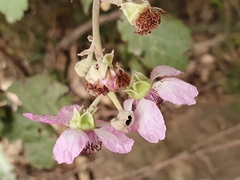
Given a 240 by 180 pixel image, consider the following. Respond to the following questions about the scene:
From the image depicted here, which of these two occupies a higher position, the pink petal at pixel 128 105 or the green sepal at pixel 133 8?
the green sepal at pixel 133 8

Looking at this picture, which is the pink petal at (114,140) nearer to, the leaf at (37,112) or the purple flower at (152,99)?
the purple flower at (152,99)

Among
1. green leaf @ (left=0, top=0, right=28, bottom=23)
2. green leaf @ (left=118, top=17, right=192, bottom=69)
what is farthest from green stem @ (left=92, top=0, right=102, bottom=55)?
green leaf @ (left=118, top=17, right=192, bottom=69)

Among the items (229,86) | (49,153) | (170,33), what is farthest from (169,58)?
(229,86)

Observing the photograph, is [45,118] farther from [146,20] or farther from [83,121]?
[146,20]

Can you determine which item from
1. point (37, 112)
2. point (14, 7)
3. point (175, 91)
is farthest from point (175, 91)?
point (37, 112)

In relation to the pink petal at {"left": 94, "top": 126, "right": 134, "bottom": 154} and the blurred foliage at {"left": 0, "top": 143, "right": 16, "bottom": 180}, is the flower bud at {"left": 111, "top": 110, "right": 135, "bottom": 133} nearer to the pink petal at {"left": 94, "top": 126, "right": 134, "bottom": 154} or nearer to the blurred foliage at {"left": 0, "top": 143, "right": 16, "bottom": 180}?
the pink petal at {"left": 94, "top": 126, "right": 134, "bottom": 154}

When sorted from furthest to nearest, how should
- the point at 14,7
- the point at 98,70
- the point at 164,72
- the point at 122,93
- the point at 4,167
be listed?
the point at 122,93 < the point at 4,167 < the point at 14,7 < the point at 164,72 < the point at 98,70

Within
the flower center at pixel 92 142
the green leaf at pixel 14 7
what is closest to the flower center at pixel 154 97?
the flower center at pixel 92 142

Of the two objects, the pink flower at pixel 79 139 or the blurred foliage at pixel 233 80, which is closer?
the pink flower at pixel 79 139
